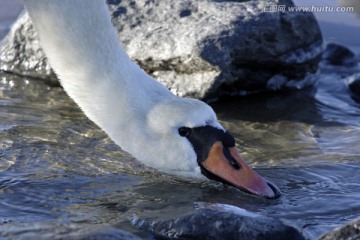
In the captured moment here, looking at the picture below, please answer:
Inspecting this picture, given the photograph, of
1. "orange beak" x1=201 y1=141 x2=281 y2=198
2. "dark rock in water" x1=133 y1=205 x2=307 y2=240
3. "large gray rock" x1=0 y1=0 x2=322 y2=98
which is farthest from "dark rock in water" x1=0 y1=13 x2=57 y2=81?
"dark rock in water" x1=133 y1=205 x2=307 y2=240

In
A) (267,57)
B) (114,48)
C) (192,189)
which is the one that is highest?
(114,48)

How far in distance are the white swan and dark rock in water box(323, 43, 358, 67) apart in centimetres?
462

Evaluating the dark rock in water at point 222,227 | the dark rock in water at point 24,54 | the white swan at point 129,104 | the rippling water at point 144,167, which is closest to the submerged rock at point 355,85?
the rippling water at point 144,167

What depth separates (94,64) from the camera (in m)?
6.33

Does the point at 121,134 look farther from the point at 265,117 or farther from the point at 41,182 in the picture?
the point at 265,117

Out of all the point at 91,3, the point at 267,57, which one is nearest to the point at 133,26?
the point at 267,57

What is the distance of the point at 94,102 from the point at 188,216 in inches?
43.9

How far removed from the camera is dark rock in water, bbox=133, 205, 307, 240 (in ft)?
18.3

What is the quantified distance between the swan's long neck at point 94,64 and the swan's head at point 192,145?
14cm

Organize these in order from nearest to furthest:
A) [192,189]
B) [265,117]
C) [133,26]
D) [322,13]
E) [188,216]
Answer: [188,216]
[192,189]
[265,117]
[133,26]
[322,13]

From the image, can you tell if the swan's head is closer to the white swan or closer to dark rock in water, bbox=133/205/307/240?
the white swan

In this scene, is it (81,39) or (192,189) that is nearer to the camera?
(81,39)

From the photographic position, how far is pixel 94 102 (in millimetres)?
6305

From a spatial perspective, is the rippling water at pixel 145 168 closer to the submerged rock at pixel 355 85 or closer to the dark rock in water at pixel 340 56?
the submerged rock at pixel 355 85
